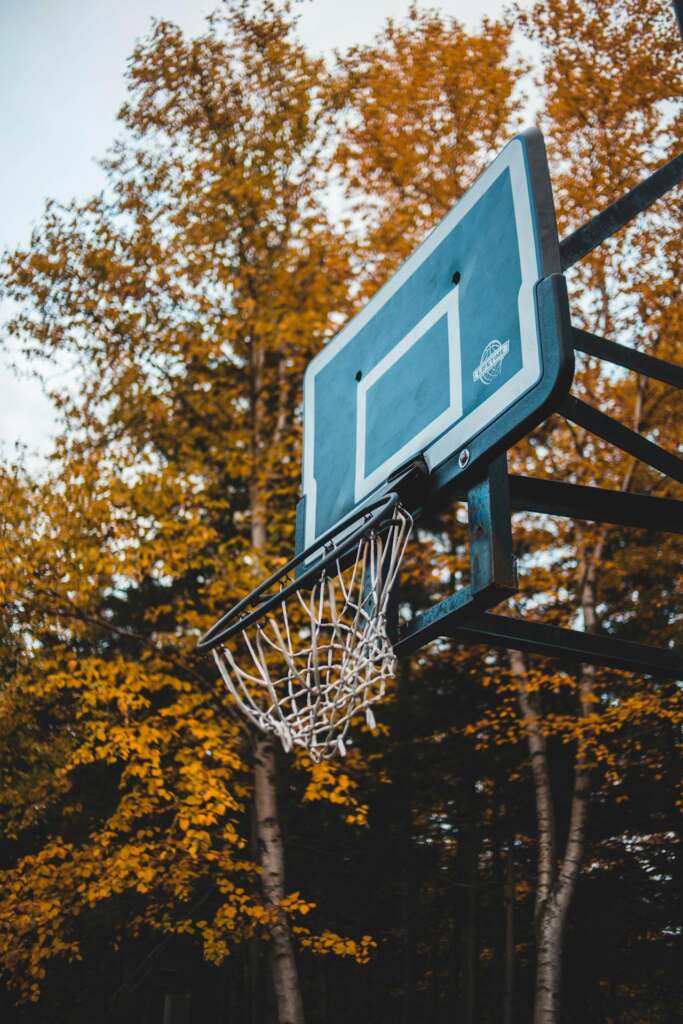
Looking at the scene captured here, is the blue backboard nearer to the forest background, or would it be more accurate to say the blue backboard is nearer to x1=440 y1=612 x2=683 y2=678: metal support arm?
x1=440 y1=612 x2=683 y2=678: metal support arm

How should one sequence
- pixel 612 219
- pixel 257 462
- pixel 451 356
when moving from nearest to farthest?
1. pixel 451 356
2. pixel 612 219
3. pixel 257 462

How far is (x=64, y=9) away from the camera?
58.2ft

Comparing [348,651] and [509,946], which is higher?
[348,651]

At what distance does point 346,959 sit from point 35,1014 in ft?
18.4

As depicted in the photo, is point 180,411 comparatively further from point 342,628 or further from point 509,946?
point 509,946

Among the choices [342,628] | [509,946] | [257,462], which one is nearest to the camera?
[342,628]

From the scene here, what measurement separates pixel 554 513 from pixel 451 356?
2.75 feet

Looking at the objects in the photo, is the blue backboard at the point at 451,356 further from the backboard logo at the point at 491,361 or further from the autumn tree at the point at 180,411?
the autumn tree at the point at 180,411

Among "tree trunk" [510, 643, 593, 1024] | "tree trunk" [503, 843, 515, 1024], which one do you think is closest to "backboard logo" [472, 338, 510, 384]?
"tree trunk" [510, 643, 593, 1024]

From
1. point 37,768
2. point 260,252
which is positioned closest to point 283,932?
point 37,768

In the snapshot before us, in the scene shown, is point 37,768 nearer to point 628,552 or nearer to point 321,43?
point 628,552

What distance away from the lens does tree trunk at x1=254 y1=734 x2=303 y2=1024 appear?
8.09 m

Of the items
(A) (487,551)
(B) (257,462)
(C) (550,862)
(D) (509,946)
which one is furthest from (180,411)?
(D) (509,946)

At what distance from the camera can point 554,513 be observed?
3.83 m
